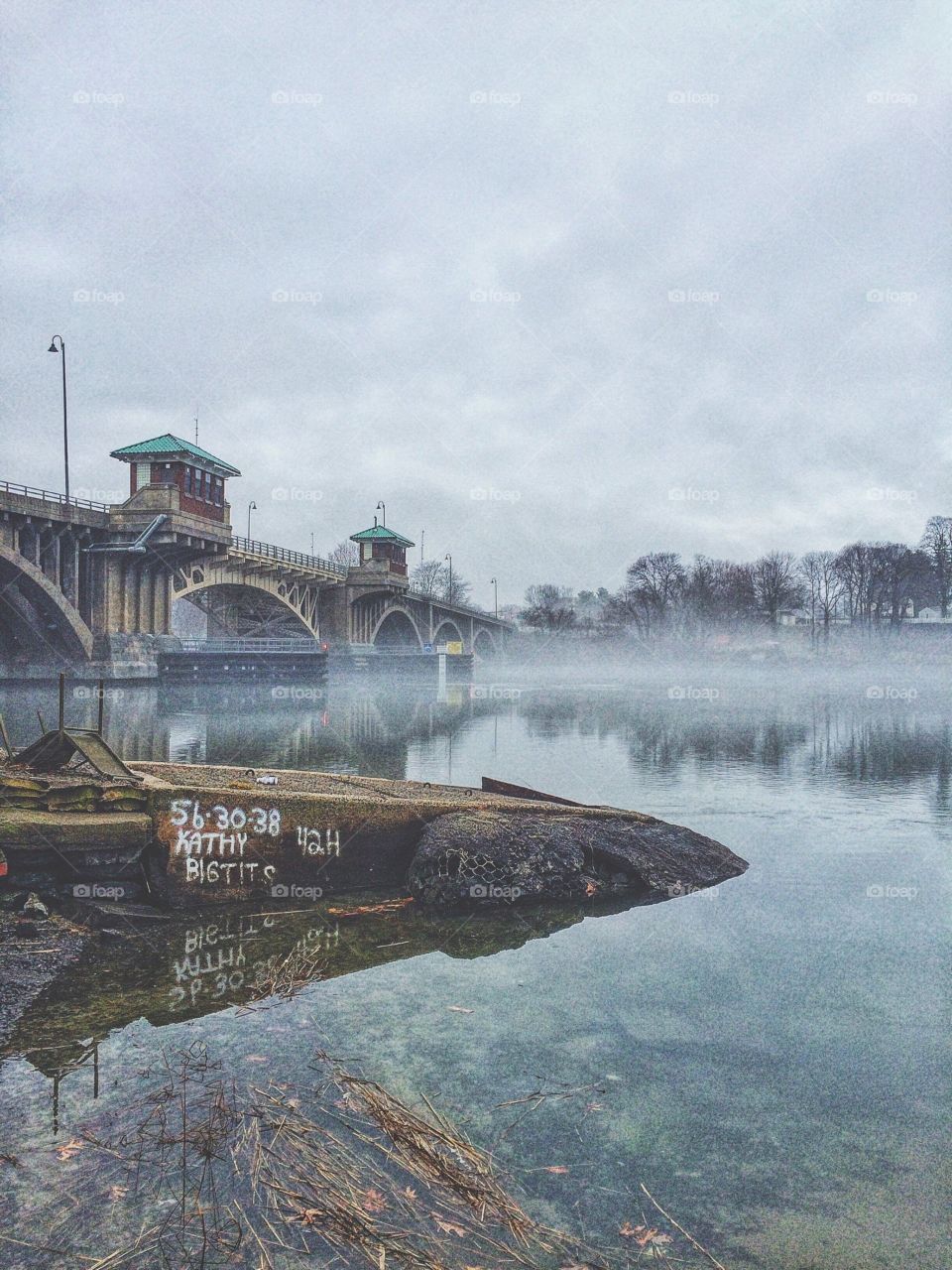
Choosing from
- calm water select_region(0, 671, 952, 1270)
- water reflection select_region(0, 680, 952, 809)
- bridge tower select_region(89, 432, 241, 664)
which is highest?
bridge tower select_region(89, 432, 241, 664)

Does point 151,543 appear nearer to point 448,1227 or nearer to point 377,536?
point 377,536

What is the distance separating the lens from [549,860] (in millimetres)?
8977

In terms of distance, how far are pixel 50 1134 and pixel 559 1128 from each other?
261 cm

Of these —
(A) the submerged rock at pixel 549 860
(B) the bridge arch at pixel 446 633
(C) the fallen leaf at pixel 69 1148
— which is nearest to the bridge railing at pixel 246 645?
(B) the bridge arch at pixel 446 633

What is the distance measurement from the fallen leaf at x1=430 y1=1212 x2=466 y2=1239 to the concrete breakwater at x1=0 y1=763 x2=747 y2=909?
4.52m

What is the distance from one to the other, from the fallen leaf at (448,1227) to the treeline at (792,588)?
9385 centimetres

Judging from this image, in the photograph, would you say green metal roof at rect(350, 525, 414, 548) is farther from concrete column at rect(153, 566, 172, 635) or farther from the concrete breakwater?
the concrete breakwater

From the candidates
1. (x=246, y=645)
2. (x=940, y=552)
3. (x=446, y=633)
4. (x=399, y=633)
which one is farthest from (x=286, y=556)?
(x=940, y=552)

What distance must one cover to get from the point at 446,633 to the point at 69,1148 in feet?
342

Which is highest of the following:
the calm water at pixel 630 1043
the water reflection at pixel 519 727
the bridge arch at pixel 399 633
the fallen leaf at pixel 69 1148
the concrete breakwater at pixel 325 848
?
the bridge arch at pixel 399 633

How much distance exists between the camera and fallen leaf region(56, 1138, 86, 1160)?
13.5ft

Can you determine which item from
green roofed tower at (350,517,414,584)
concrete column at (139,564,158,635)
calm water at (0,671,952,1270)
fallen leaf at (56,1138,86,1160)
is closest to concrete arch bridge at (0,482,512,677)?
concrete column at (139,564,158,635)

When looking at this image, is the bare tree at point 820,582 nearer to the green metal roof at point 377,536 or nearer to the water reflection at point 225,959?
the green metal roof at point 377,536

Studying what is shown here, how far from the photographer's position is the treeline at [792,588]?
88750 millimetres
